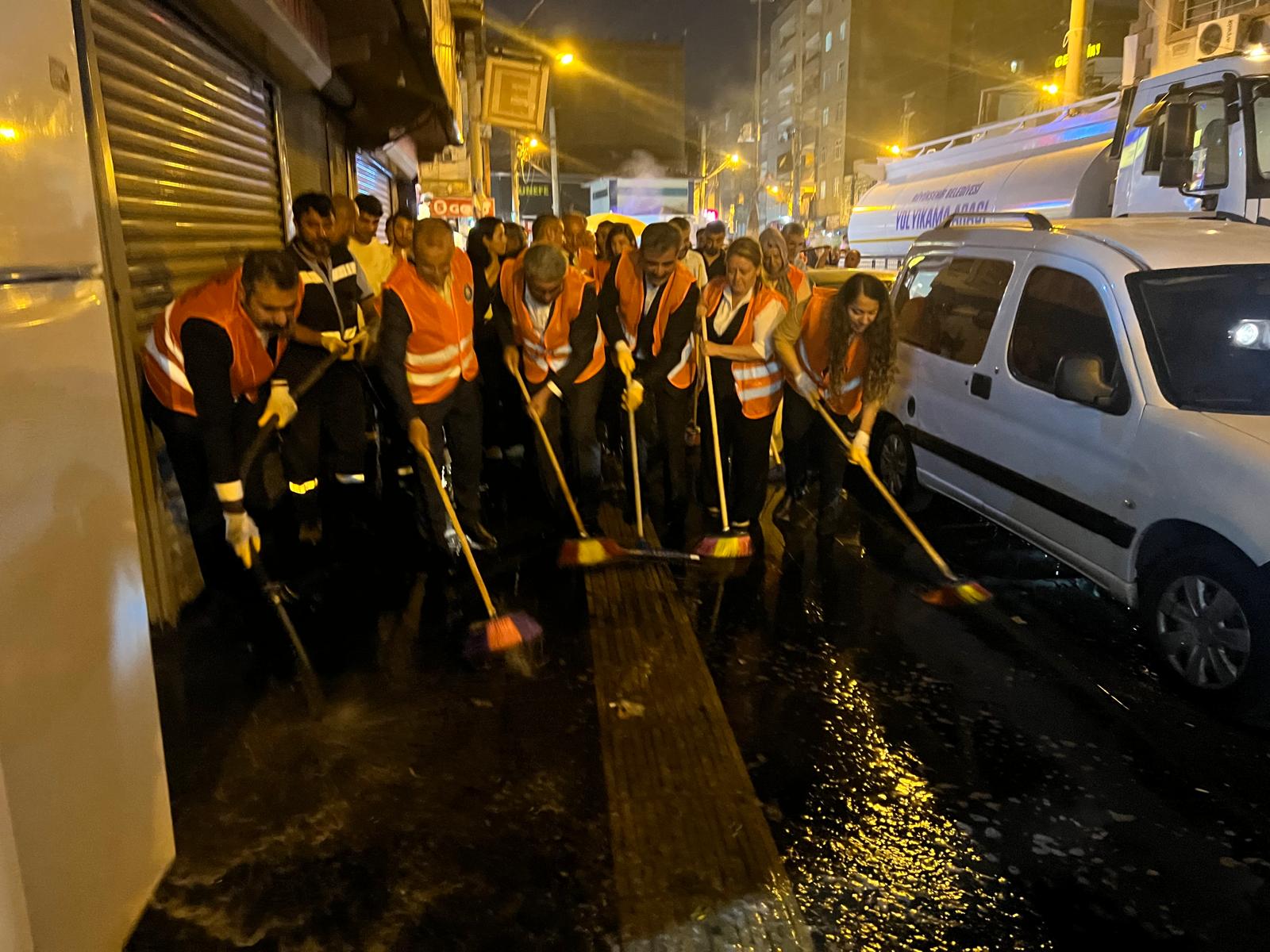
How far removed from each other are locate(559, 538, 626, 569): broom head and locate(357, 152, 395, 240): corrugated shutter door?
655 centimetres

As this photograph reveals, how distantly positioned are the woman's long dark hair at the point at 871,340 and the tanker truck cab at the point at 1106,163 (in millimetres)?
2125

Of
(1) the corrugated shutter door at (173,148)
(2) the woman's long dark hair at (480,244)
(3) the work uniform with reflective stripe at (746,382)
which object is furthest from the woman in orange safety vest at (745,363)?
(1) the corrugated shutter door at (173,148)

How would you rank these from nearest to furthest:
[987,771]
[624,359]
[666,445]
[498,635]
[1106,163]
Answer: [987,771]
[498,635]
[624,359]
[666,445]
[1106,163]

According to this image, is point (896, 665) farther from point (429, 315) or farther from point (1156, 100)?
point (1156, 100)

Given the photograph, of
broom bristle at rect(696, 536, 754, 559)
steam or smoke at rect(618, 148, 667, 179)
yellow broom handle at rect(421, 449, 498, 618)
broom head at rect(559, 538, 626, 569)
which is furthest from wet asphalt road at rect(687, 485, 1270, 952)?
steam or smoke at rect(618, 148, 667, 179)

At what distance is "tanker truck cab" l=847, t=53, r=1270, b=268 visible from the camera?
6.72 metres

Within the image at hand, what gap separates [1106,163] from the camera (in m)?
9.62

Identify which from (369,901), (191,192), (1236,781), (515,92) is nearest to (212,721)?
(369,901)

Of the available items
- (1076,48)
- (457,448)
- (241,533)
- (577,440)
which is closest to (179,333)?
(241,533)

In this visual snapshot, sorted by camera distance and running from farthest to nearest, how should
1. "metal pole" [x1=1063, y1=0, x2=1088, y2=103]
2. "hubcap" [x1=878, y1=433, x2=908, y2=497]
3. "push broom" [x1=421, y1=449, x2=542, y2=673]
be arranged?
"metal pole" [x1=1063, y1=0, x2=1088, y2=103], "hubcap" [x1=878, y1=433, x2=908, y2=497], "push broom" [x1=421, y1=449, x2=542, y2=673]

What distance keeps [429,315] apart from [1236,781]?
13.2 ft

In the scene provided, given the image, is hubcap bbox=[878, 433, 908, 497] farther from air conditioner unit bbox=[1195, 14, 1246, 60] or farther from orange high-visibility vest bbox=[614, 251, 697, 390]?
air conditioner unit bbox=[1195, 14, 1246, 60]

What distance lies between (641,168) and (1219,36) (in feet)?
91.6

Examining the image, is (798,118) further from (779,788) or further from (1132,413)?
(779,788)
